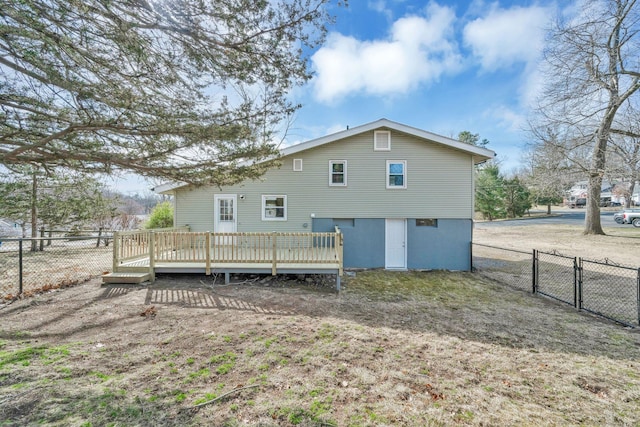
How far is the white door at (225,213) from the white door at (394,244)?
555 centimetres

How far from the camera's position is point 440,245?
9.67 metres

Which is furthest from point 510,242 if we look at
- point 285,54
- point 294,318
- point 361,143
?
point 285,54

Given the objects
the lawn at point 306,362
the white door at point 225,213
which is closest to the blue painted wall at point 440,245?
the lawn at point 306,362

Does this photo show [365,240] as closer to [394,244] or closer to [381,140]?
[394,244]

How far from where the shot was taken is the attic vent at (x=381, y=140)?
31.6 ft

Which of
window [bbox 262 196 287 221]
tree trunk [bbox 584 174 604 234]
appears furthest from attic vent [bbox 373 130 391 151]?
tree trunk [bbox 584 174 604 234]

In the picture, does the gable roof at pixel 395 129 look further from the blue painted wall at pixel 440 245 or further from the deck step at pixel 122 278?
the deck step at pixel 122 278

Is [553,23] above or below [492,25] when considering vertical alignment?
above

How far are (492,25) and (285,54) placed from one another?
27.9 feet

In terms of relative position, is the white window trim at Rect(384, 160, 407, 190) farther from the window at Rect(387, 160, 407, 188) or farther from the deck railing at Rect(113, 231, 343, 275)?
the deck railing at Rect(113, 231, 343, 275)

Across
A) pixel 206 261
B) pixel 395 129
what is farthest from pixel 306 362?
pixel 395 129

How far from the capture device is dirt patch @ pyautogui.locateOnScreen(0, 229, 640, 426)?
104 inches

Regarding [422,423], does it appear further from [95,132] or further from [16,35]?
[16,35]

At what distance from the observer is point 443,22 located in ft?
29.7
